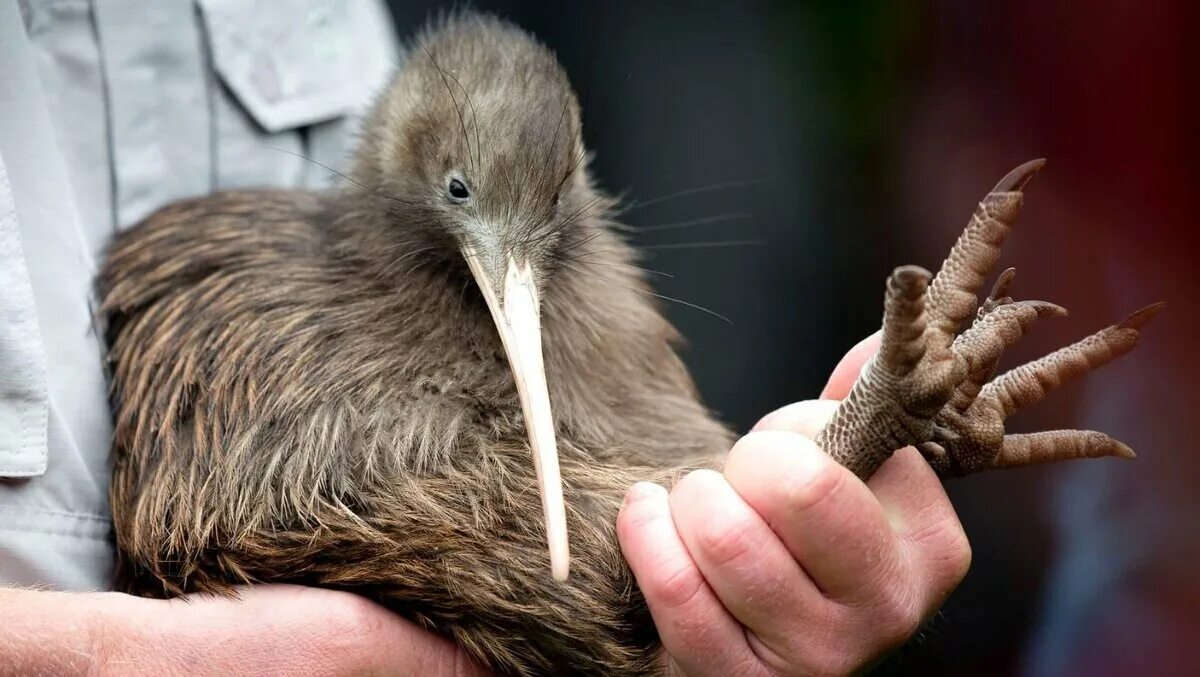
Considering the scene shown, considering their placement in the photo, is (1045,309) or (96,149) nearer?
(1045,309)

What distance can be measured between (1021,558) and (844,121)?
0.81 metres

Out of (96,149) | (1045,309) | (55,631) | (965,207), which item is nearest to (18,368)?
(55,631)

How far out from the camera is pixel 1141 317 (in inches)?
46.9

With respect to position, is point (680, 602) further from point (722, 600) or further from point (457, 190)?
point (457, 190)

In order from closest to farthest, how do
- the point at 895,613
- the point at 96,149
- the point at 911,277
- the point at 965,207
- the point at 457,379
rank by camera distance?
the point at 911,277 < the point at 895,613 < the point at 457,379 < the point at 96,149 < the point at 965,207

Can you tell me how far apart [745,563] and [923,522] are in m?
0.21

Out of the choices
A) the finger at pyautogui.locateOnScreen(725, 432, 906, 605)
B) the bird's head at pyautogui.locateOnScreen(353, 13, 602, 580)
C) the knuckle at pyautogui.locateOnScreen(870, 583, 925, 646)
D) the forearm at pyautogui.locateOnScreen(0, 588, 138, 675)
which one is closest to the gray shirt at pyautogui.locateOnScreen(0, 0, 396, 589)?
the forearm at pyautogui.locateOnScreen(0, 588, 138, 675)

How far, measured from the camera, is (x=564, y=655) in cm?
124

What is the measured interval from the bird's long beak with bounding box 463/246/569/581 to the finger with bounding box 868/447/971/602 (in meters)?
0.32

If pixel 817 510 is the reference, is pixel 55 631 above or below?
below

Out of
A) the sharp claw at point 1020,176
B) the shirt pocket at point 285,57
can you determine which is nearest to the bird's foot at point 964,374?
the sharp claw at point 1020,176

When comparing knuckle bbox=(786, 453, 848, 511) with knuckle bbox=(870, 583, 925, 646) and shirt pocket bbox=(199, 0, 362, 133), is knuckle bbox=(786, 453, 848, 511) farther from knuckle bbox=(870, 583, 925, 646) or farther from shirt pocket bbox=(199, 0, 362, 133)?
shirt pocket bbox=(199, 0, 362, 133)

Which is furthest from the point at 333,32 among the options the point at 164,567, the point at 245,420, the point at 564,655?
the point at 564,655

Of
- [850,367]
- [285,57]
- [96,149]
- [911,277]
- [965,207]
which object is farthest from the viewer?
[965,207]
